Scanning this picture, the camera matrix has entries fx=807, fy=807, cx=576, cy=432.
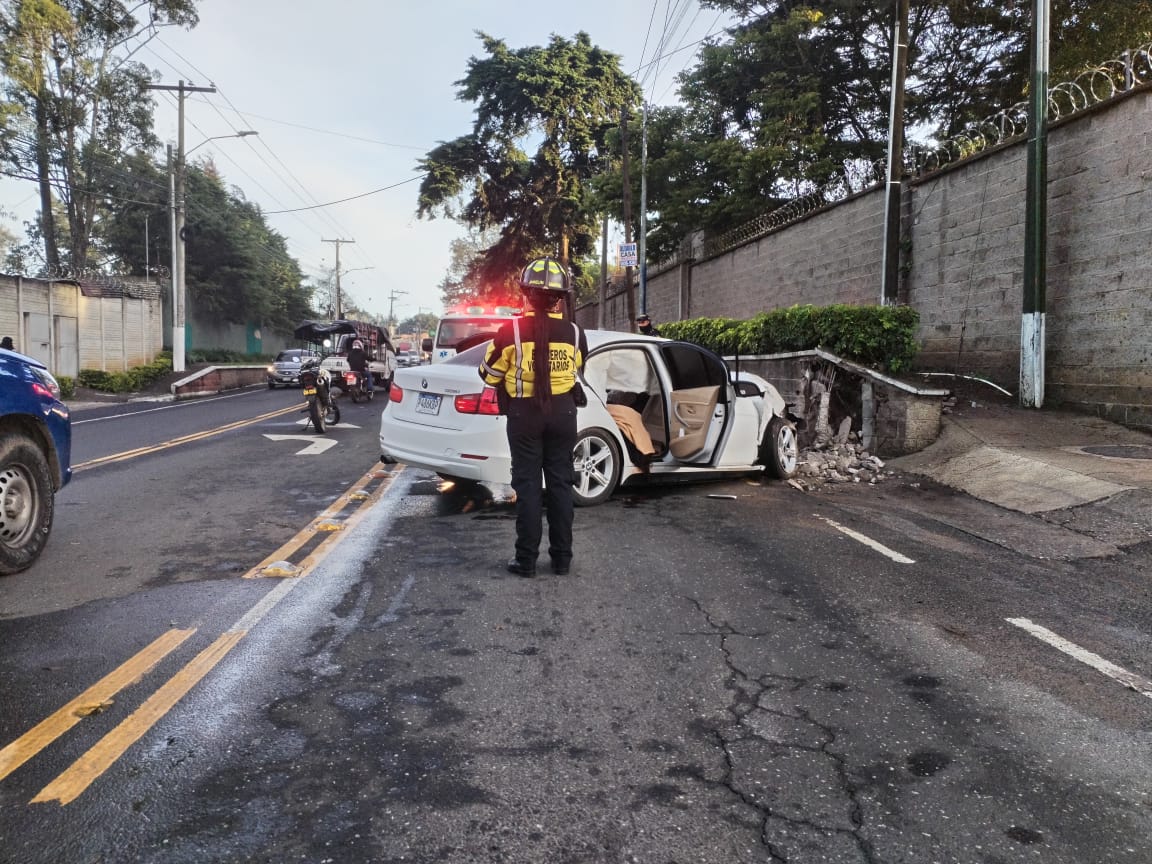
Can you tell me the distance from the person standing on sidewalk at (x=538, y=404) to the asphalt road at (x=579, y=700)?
0.35 meters

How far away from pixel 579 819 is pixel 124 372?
103 ft

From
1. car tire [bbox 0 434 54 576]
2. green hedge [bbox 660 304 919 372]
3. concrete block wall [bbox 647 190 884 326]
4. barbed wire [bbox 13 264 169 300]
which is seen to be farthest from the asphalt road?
barbed wire [bbox 13 264 169 300]

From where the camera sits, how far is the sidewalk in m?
6.68

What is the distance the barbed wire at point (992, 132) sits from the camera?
30.6 ft

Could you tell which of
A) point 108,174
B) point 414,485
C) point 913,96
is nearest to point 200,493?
point 414,485

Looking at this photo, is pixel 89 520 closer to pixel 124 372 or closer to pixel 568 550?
pixel 568 550

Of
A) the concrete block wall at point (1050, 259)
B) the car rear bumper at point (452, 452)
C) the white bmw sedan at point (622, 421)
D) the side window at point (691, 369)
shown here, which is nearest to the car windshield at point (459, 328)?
the concrete block wall at point (1050, 259)

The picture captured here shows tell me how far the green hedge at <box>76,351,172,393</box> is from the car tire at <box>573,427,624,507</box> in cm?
2550

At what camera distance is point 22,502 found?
5031 millimetres

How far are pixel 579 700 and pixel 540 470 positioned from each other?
6.98 ft

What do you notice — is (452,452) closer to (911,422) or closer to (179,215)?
(911,422)

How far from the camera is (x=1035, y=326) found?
9852 millimetres

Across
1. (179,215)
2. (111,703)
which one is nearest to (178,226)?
(179,215)

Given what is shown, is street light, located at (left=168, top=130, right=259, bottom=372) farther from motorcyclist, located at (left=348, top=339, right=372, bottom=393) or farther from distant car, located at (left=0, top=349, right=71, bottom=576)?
distant car, located at (left=0, top=349, right=71, bottom=576)
